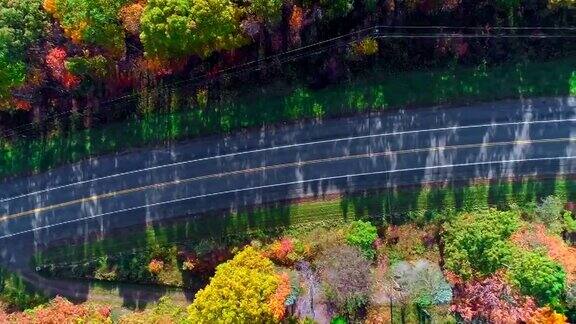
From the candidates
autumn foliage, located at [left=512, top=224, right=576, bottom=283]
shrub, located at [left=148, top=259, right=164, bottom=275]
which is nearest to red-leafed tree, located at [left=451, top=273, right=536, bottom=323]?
autumn foliage, located at [left=512, top=224, right=576, bottom=283]

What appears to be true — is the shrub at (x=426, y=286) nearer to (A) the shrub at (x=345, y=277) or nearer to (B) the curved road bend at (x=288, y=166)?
(A) the shrub at (x=345, y=277)

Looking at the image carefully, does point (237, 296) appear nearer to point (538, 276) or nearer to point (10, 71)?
point (538, 276)

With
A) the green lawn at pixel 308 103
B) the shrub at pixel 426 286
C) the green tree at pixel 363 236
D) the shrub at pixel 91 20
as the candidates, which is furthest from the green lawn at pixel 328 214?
the shrub at pixel 91 20

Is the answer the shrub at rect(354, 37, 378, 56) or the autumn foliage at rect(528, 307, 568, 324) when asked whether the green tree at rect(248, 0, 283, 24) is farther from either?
the autumn foliage at rect(528, 307, 568, 324)

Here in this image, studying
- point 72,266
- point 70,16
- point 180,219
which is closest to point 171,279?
point 180,219

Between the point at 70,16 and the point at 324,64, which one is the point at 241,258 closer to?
the point at 324,64

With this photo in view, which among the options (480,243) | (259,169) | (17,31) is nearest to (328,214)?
(259,169)
